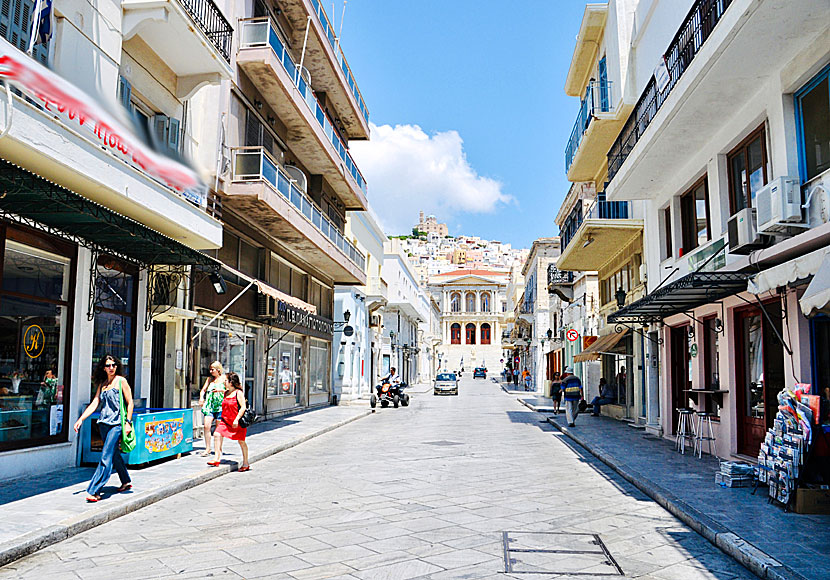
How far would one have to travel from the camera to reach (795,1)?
8.07 metres

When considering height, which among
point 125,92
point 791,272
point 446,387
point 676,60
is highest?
point 676,60

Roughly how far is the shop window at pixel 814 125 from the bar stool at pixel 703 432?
16.3 feet

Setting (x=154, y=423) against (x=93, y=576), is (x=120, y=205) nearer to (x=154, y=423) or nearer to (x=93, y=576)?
(x=154, y=423)

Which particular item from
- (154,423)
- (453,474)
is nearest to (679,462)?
(453,474)

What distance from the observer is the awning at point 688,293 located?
33.9 feet

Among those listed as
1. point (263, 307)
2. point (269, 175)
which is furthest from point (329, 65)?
point (263, 307)

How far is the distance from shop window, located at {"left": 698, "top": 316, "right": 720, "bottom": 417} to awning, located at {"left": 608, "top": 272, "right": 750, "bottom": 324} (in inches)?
19.8

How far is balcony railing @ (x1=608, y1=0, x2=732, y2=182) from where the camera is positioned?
37.0 feet

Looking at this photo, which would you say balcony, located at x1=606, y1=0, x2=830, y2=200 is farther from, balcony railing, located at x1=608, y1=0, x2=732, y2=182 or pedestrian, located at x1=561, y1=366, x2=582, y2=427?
pedestrian, located at x1=561, y1=366, x2=582, y2=427

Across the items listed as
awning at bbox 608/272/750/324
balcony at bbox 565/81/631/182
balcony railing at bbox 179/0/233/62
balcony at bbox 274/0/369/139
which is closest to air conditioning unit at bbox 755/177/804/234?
awning at bbox 608/272/750/324

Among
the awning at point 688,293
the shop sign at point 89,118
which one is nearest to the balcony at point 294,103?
the shop sign at point 89,118

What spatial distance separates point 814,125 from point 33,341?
11408 mm

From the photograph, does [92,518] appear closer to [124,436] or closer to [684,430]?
[124,436]

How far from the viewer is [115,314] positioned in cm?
1204
